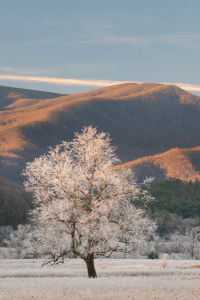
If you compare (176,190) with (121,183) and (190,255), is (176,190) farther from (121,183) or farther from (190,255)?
(121,183)

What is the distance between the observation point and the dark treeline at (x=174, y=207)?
99.8 meters

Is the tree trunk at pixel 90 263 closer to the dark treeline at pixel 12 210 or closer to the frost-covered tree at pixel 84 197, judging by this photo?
the frost-covered tree at pixel 84 197

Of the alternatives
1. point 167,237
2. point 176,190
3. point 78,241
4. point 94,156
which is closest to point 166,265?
point 78,241

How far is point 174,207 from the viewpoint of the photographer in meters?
124

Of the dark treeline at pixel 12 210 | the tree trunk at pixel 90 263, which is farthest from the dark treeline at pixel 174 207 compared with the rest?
the dark treeline at pixel 12 210

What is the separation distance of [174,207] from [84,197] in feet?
344

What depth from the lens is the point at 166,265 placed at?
38.2m

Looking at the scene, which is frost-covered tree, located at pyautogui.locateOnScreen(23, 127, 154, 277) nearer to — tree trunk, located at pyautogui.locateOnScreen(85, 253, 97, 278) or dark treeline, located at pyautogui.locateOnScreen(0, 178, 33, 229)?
tree trunk, located at pyautogui.locateOnScreen(85, 253, 97, 278)

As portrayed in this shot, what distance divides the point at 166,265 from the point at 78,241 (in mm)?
17270

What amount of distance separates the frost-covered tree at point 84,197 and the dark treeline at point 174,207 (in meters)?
33.8

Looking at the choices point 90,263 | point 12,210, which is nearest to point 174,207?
point 12,210

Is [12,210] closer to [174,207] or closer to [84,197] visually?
[174,207]

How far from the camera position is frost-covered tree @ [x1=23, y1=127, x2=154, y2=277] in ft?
77.3

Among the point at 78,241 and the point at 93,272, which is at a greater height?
the point at 78,241
